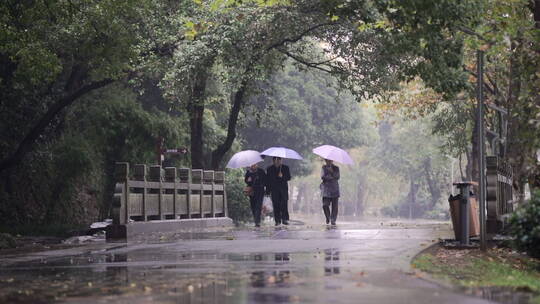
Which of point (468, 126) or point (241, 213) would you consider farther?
point (468, 126)

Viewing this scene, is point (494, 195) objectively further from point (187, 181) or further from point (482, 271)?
point (187, 181)

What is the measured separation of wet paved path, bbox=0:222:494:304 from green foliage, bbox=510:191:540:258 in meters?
1.51

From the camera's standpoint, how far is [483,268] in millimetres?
13664

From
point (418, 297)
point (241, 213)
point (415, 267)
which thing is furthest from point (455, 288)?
point (241, 213)

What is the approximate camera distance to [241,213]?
4378 centimetres

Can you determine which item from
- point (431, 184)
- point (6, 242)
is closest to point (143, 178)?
point (6, 242)

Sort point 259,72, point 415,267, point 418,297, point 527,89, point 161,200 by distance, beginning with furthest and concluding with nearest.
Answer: point 259,72 → point 161,200 → point 527,89 → point 415,267 → point 418,297

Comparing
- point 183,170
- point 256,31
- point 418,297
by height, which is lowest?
point 418,297

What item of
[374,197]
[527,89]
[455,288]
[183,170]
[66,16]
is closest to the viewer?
[455,288]

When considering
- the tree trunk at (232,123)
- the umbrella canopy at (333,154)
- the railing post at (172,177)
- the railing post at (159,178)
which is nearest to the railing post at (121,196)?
the railing post at (159,178)

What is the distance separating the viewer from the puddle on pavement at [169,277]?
372 inches

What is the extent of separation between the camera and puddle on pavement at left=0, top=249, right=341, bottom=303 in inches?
372

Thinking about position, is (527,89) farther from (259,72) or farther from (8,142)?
(8,142)

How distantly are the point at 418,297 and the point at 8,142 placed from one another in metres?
23.6
